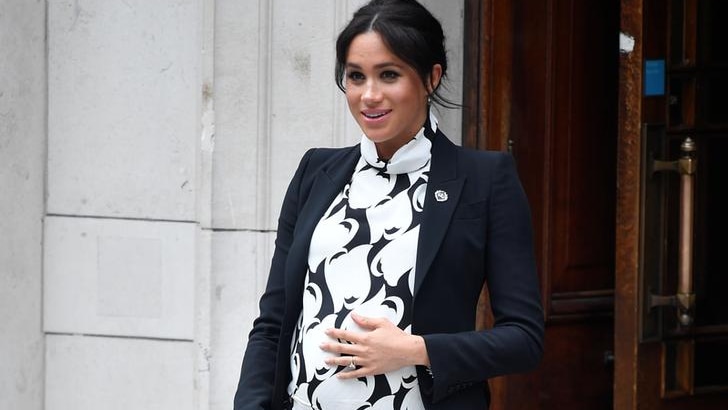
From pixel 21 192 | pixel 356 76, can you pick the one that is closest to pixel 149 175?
pixel 21 192

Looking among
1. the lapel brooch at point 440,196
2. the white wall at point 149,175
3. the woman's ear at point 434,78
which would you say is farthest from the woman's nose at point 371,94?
the white wall at point 149,175

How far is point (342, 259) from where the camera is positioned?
267 cm

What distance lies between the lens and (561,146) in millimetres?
4934

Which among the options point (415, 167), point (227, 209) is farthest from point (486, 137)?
point (415, 167)

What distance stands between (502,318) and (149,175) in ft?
8.22

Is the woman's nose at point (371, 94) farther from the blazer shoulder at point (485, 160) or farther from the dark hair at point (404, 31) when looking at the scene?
the blazer shoulder at point (485, 160)

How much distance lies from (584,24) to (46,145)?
2.06 meters

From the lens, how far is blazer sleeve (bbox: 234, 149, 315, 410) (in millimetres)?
2779

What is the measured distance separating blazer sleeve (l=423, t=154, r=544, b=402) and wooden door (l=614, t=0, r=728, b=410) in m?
2.04

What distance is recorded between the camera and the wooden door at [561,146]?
4.70m

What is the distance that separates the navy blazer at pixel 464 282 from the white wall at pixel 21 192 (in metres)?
2.39

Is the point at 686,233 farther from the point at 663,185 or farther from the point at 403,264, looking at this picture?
the point at 403,264

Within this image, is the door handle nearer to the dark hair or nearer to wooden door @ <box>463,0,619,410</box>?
wooden door @ <box>463,0,619,410</box>

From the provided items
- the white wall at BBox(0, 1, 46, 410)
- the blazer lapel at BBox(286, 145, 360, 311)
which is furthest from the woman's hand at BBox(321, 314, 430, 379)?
the white wall at BBox(0, 1, 46, 410)
